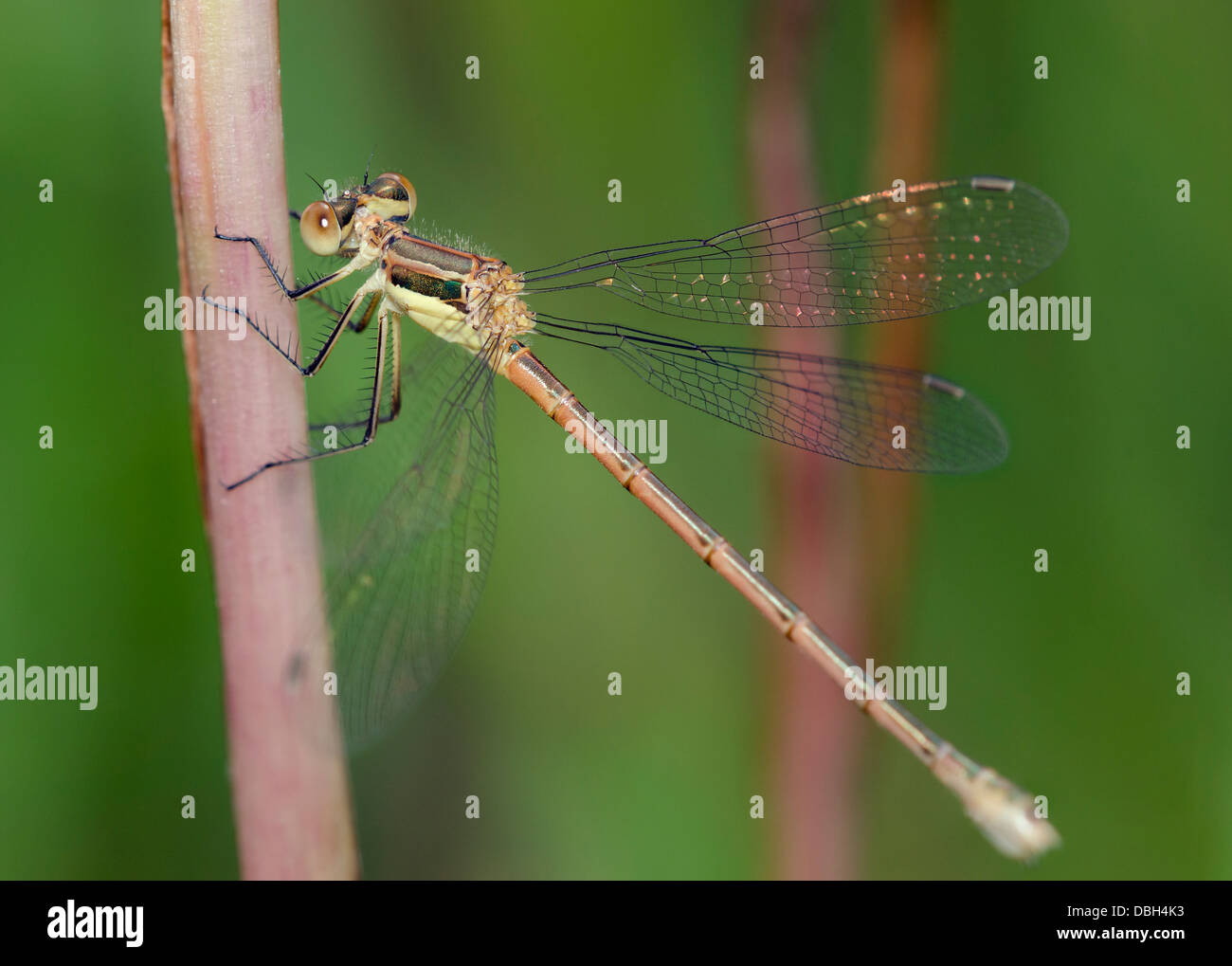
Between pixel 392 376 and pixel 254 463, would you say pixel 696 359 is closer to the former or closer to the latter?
pixel 392 376

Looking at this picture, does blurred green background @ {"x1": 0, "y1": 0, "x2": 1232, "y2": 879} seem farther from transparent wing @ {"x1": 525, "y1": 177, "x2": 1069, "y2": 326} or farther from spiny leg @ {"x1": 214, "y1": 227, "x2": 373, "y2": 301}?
spiny leg @ {"x1": 214, "y1": 227, "x2": 373, "y2": 301}

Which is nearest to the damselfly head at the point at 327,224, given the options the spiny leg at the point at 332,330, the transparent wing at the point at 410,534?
the spiny leg at the point at 332,330

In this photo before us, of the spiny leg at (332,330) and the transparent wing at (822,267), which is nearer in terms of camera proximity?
the spiny leg at (332,330)

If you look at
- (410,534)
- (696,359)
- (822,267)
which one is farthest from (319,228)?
(822,267)

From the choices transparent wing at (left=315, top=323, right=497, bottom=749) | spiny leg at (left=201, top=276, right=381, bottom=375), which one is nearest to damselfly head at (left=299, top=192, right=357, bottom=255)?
spiny leg at (left=201, top=276, right=381, bottom=375)

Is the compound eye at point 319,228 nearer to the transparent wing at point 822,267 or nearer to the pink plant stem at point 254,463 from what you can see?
the transparent wing at point 822,267

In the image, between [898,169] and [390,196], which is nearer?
[390,196]

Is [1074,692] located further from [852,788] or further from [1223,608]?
[852,788]
